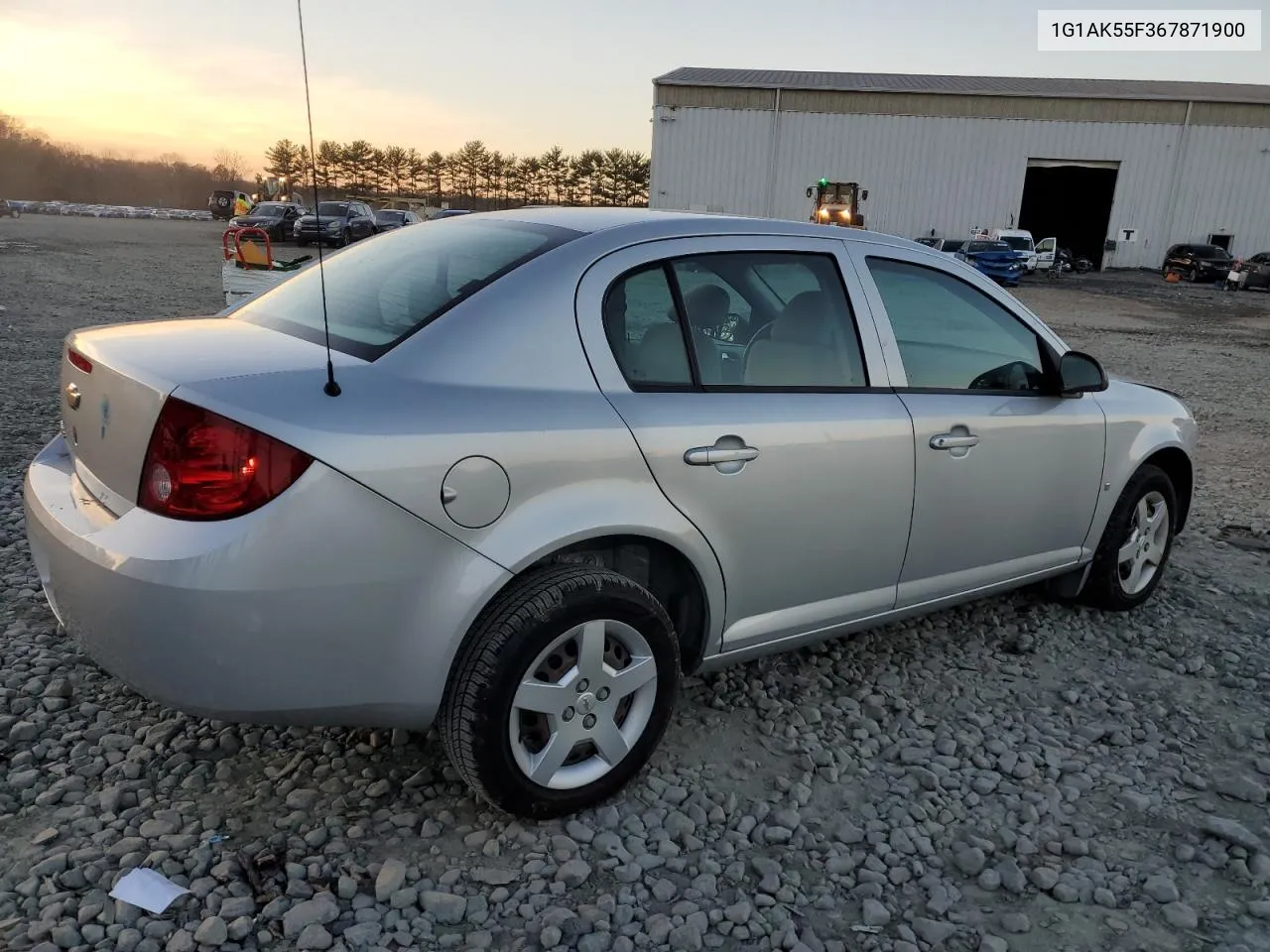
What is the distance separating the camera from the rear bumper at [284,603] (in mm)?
2094

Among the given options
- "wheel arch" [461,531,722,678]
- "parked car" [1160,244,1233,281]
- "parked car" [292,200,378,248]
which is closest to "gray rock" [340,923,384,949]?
"wheel arch" [461,531,722,678]

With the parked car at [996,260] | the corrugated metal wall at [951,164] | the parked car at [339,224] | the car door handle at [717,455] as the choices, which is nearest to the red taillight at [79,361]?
the car door handle at [717,455]

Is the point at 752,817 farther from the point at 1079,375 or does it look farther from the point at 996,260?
the point at 996,260

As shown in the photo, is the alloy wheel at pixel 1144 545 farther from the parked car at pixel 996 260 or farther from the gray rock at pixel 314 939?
the parked car at pixel 996 260

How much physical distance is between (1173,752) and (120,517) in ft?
10.8

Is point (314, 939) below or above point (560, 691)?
below

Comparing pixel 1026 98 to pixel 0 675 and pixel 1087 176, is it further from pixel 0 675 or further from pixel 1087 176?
pixel 0 675

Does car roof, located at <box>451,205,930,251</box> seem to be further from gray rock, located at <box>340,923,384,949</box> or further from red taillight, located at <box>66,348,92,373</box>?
gray rock, located at <box>340,923,384,949</box>

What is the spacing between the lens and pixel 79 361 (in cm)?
262

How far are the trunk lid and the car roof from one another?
2.86ft

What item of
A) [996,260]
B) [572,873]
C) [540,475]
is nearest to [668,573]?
[540,475]

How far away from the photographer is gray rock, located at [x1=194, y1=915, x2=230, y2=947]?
7.06 ft

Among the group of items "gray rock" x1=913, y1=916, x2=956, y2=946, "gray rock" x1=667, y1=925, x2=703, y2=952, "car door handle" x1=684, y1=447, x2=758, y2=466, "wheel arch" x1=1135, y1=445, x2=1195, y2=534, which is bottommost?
"gray rock" x1=913, y1=916, x2=956, y2=946

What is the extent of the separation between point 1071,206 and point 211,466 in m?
52.4
